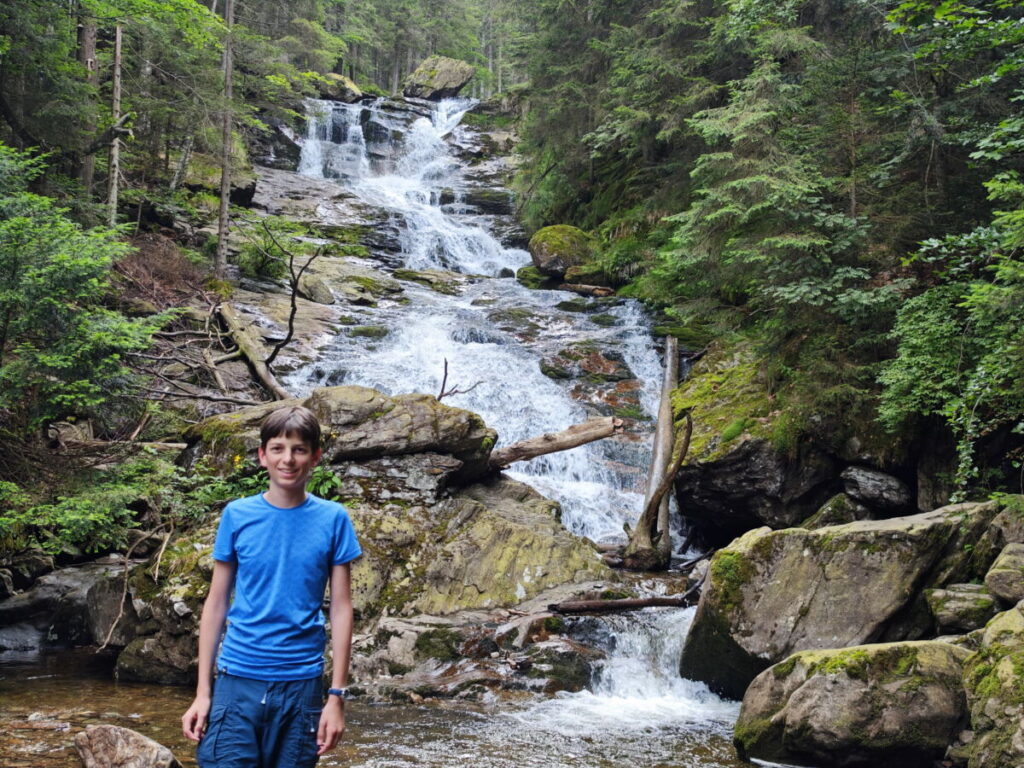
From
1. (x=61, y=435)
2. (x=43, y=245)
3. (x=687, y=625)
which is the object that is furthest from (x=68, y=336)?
(x=687, y=625)

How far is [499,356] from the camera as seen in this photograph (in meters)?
16.2

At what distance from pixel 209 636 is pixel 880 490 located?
9234 millimetres

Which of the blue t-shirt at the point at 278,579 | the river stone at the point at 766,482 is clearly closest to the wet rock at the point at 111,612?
the blue t-shirt at the point at 278,579

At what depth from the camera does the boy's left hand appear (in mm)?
2348

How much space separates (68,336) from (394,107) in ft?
120

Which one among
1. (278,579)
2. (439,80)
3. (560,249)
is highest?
(439,80)

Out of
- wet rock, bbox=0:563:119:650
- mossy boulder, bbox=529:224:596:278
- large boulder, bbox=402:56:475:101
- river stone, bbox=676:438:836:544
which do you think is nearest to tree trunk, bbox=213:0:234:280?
mossy boulder, bbox=529:224:596:278

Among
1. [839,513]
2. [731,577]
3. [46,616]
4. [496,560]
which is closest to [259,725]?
[731,577]

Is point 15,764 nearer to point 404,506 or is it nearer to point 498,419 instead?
point 404,506

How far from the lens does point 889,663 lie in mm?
4949

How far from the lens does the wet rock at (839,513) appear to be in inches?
377

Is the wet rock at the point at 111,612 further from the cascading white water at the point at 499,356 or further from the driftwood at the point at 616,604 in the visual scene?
the cascading white water at the point at 499,356

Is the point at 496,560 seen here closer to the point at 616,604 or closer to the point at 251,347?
the point at 616,604

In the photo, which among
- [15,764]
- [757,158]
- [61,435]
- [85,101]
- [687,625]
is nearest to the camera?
[15,764]
